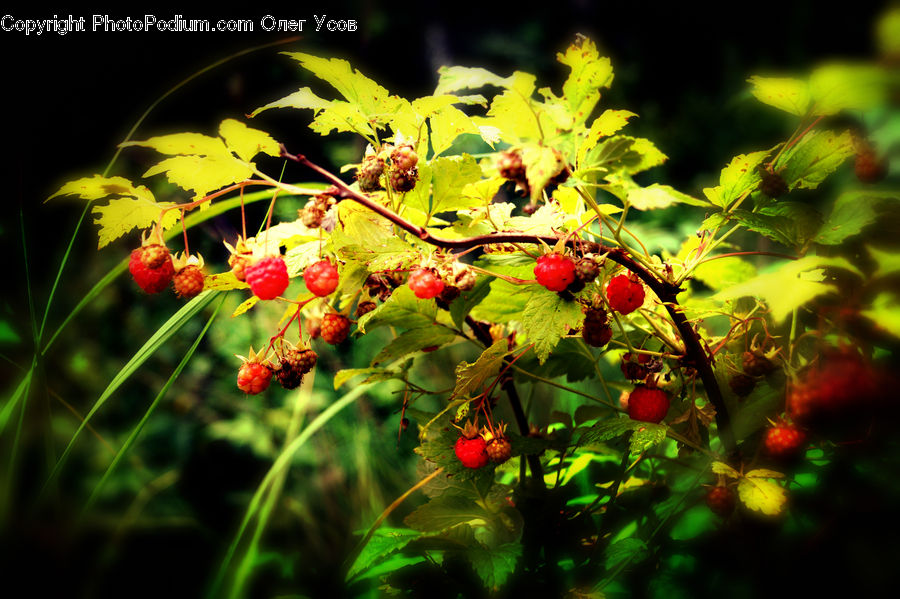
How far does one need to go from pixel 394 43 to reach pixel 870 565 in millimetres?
3443

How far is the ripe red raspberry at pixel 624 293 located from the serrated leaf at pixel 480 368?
0.10m

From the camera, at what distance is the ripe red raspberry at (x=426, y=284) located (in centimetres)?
44

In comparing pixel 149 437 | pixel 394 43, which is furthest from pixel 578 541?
pixel 394 43

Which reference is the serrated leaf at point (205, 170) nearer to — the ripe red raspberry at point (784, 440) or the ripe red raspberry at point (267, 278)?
the ripe red raspberry at point (267, 278)

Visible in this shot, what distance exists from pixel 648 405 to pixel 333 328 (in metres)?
0.31

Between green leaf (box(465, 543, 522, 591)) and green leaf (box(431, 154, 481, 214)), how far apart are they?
32 cm

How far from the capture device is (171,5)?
5.09ft

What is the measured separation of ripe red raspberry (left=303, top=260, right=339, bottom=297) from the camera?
1.50 feet

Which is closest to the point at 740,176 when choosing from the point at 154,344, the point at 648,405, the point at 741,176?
the point at 741,176

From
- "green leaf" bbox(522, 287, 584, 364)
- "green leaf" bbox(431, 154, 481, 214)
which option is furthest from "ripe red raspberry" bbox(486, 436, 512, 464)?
"green leaf" bbox(431, 154, 481, 214)

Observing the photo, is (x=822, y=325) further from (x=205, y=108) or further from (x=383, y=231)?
(x=205, y=108)

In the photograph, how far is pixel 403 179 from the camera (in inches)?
18.3

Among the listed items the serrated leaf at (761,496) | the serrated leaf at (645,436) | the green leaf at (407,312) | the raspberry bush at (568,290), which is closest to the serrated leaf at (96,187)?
the raspberry bush at (568,290)

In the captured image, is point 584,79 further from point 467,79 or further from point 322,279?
point 322,279
